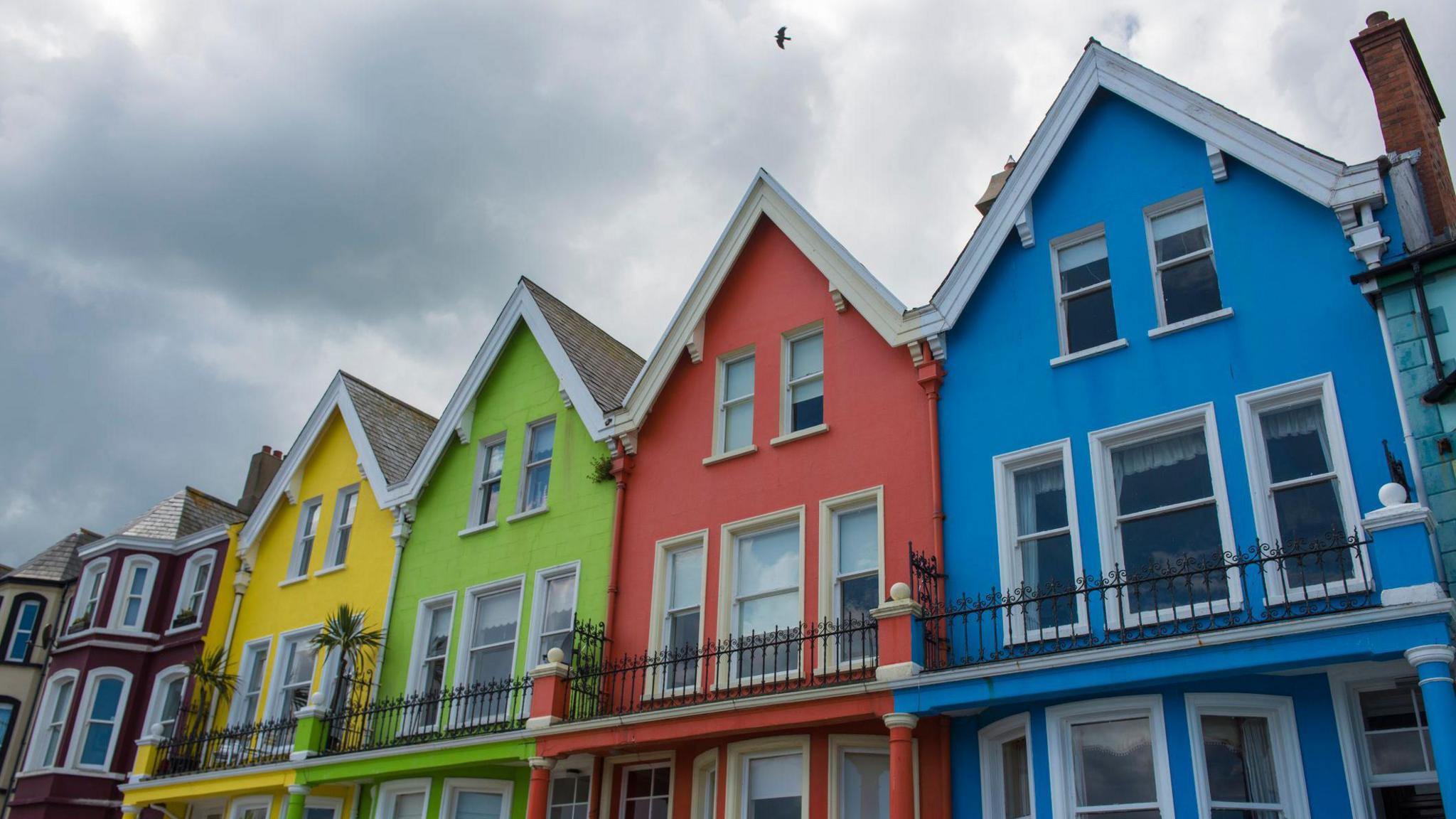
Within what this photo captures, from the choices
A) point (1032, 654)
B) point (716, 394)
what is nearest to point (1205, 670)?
point (1032, 654)

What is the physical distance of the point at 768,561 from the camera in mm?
18078

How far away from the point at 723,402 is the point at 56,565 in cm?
2746

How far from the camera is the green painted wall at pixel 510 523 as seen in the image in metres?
Answer: 20.5

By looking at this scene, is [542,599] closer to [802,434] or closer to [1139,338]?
[802,434]

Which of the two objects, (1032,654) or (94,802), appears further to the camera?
(94,802)

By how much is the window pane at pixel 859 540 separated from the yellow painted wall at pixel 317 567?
33.1ft

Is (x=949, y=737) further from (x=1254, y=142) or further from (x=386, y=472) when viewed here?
(x=386, y=472)

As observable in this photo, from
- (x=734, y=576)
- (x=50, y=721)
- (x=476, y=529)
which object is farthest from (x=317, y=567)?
(x=734, y=576)

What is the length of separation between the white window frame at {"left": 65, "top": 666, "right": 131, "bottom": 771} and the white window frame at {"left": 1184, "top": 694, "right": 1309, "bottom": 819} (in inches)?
953

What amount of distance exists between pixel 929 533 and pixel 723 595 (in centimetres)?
351

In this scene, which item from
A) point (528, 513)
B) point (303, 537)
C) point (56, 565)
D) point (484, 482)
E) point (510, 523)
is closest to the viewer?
point (528, 513)

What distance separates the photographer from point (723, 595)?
1806 centimetres

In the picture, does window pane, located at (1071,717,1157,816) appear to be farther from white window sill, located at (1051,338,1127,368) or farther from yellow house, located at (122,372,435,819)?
yellow house, located at (122,372,435,819)

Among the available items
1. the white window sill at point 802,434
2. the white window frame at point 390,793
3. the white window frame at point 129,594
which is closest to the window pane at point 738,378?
the white window sill at point 802,434
